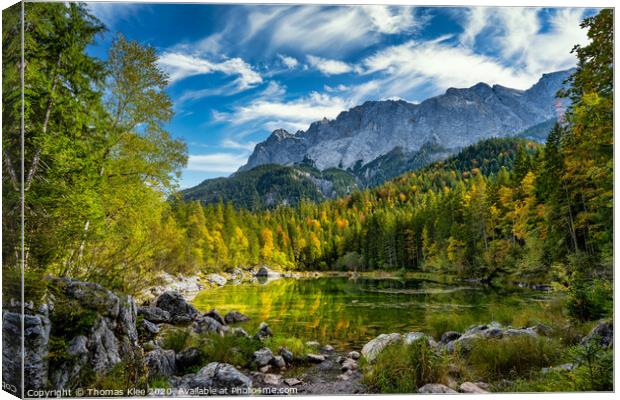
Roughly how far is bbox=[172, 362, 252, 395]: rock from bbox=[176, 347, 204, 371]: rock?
702mm

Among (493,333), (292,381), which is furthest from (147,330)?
(493,333)

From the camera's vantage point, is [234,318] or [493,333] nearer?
[493,333]

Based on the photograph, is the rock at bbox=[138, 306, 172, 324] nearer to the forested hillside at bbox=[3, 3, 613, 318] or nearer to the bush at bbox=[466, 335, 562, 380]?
the forested hillside at bbox=[3, 3, 613, 318]

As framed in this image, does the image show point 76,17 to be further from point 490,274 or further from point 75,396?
point 490,274

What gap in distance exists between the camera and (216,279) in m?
21.8

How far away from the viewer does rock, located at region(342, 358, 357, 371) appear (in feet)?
20.6

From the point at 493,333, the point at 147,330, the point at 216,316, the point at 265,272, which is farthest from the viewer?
the point at 265,272

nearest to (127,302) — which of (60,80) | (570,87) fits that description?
(60,80)

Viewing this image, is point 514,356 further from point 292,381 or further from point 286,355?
point 286,355

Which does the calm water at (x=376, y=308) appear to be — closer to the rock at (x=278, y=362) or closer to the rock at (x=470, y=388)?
the rock at (x=278, y=362)

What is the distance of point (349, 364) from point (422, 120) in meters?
5.30

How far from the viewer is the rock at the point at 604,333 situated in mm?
5725

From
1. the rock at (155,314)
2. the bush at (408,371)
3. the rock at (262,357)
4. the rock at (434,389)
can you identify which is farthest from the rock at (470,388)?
the rock at (155,314)

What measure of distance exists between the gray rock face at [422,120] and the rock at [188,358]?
3.56 m
